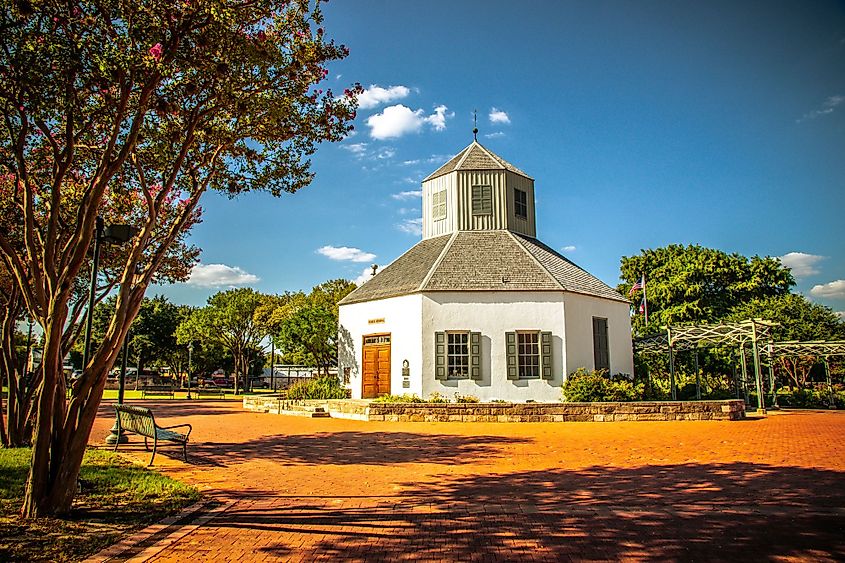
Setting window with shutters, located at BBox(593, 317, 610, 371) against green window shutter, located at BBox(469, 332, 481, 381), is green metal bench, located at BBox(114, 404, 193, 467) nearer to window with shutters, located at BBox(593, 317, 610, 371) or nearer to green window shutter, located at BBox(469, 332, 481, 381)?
green window shutter, located at BBox(469, 332, 481, 381)

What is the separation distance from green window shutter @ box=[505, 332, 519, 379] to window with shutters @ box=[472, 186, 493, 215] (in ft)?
22.7

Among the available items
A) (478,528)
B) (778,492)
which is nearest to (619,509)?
(478,528)

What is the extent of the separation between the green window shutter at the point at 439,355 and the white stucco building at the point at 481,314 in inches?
1.4

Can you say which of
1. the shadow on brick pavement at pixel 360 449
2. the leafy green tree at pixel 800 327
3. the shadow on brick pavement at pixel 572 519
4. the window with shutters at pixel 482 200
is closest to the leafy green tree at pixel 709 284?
the leafy green tree at pixel 800 327

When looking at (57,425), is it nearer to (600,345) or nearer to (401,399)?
(401,399)

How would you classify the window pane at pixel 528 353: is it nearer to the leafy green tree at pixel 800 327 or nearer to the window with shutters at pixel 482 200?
the window with shutters at pixel 482 200

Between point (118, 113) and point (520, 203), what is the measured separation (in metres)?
20.3

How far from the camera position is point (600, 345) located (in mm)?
22281

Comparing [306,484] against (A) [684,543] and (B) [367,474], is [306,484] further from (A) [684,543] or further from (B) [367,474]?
(A) [684,543]

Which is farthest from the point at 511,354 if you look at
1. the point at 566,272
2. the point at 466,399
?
the point at 566,272

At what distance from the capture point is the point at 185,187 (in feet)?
35.2

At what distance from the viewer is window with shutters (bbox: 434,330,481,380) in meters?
20.3

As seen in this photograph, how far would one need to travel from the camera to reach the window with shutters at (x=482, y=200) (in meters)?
25.2

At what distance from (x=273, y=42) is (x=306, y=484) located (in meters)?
6.98
